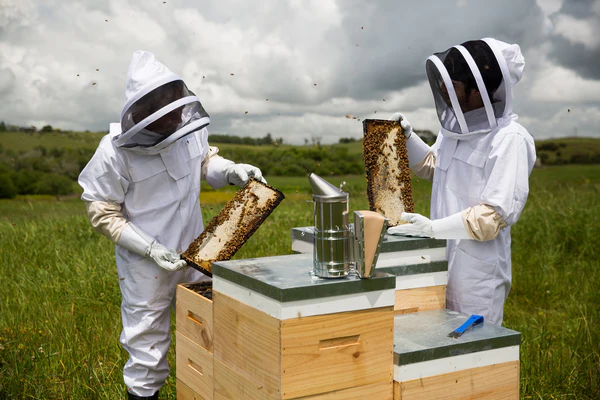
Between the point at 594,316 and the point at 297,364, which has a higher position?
the point at 297,364

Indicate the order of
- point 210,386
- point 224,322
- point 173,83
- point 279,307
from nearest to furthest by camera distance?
point 279,307 < point 224,322 < point 210,386 < point 173,83

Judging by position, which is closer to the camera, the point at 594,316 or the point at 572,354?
the point at 572,354

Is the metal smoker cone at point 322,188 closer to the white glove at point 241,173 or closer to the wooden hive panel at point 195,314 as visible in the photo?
the wooden hive panel at point 195,314

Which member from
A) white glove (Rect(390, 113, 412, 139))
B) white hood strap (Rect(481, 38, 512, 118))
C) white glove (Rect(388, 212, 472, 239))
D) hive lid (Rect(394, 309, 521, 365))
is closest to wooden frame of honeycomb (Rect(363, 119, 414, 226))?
white glove (Rect(390, 113, 412, 139))

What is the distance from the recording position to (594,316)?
18.8 ft

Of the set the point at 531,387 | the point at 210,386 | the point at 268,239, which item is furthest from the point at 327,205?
the point at 268,239

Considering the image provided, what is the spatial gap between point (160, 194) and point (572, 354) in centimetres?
359

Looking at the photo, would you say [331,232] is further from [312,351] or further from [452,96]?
[452,96]

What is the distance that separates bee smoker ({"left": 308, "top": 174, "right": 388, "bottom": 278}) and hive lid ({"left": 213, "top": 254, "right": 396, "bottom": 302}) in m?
0.05

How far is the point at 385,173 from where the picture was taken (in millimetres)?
3594

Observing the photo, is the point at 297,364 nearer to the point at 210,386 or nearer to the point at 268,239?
the point at 210,386

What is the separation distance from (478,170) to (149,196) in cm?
206

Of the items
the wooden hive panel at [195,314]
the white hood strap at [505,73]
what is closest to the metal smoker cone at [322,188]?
the wooden hive panel at [195,314]

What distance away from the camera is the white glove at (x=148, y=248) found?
3.24 m
